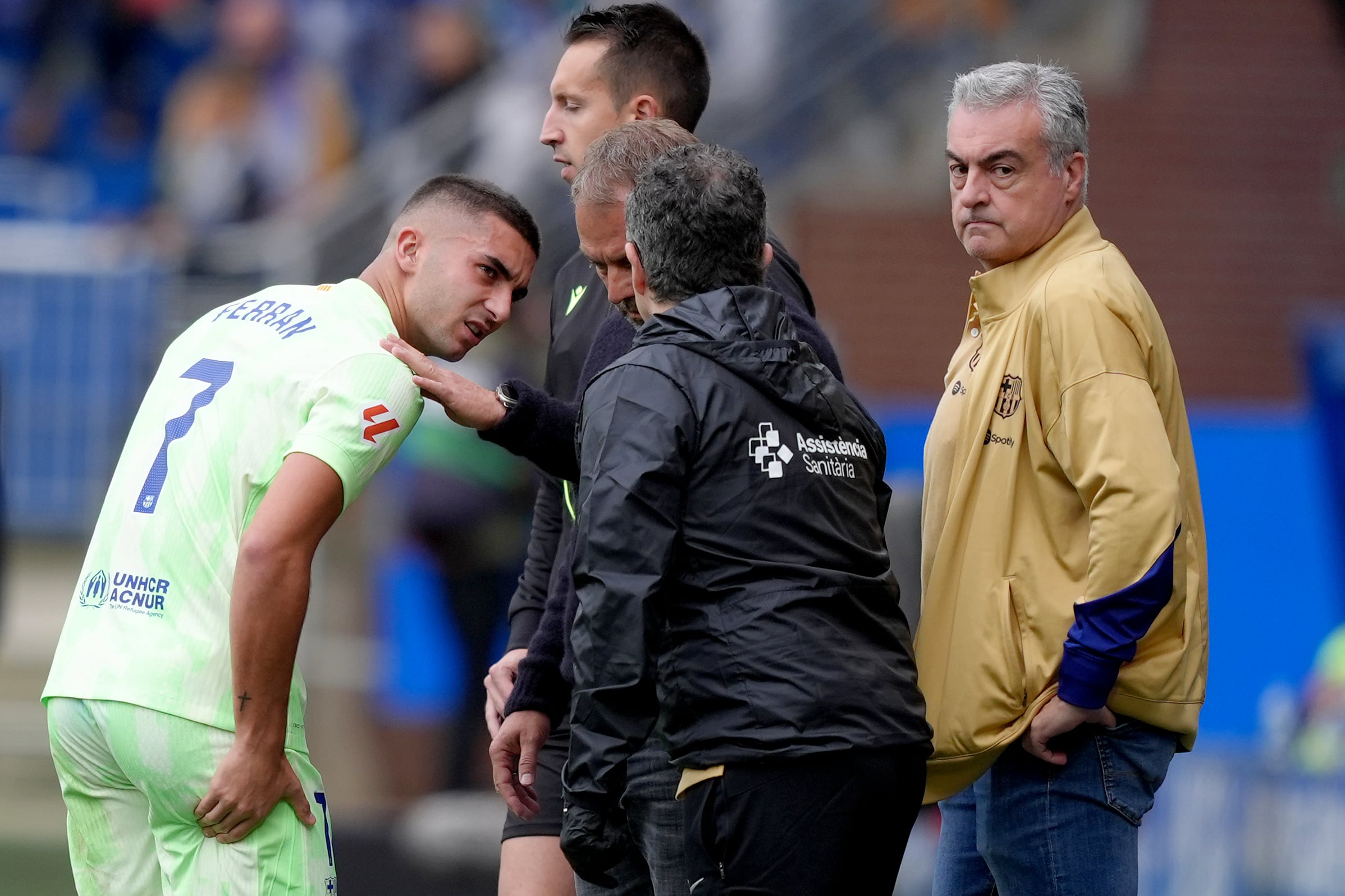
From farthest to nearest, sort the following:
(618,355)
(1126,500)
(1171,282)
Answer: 1. (1171,282)
2. (618,355)
3. (1126,500)

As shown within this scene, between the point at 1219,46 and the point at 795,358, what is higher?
the point at 1219,46

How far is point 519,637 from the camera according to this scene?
11.1 ft

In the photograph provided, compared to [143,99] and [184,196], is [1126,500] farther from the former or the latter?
[143,99]

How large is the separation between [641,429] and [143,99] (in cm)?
1163

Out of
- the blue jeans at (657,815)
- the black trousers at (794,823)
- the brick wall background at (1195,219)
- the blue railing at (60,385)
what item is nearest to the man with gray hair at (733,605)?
the black trousers at (794,823)

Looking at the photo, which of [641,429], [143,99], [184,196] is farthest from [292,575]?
[143,99]

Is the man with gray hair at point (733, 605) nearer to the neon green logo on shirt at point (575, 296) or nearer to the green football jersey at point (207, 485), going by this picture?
the green football jersey at point (207, 485)

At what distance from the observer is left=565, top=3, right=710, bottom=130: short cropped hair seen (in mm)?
3311

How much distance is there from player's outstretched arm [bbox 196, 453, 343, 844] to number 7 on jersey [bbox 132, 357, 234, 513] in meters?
0.20

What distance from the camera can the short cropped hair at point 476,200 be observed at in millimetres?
3033

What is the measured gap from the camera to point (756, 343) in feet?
7.92

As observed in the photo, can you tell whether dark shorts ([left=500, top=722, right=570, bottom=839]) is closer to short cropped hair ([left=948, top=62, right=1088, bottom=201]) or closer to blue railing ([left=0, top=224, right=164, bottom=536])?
short cropped hair ([left=948, top=62, right=1088, bottom=201])

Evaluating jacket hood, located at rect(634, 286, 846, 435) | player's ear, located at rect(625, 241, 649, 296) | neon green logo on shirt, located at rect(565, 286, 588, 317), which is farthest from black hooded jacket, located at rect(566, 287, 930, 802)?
neon green logo on shirt, located at rect(565, 286, 588, 317)

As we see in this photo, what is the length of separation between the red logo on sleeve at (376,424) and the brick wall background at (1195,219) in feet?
21.4
